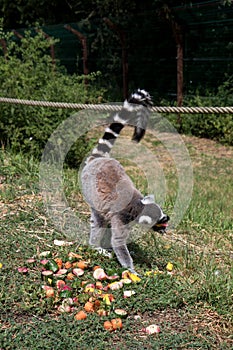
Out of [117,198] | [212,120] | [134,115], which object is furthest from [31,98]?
[212,120]

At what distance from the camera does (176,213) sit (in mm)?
4969

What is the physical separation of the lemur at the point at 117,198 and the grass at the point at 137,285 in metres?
0.18

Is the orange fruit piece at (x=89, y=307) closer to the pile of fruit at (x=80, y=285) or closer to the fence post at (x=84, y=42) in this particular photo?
the pile of fruit at (x=80, y=285)

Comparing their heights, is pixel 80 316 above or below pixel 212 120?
above

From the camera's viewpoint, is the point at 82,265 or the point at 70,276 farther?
the point at 82,265

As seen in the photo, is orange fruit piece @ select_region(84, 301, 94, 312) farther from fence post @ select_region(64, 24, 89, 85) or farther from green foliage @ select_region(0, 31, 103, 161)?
fence post @ select_region(64, 24, 89, 85)

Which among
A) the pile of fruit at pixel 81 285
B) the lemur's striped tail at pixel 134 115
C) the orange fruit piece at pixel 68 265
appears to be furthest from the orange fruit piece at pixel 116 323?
the lemur's striped tail at pixel 134 115

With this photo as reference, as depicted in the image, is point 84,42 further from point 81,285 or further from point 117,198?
point 81,285

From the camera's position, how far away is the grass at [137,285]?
110 inches

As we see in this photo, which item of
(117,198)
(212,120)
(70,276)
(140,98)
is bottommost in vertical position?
(212,120)

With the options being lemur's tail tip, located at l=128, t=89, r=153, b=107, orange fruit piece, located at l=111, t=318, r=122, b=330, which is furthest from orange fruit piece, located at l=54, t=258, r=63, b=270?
lemur's tail tip, located at l=128, t=89, r=153, b=107

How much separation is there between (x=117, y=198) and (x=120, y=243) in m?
0.33

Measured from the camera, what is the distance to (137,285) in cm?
329

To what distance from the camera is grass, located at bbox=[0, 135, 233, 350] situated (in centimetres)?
279
